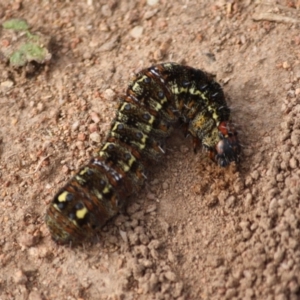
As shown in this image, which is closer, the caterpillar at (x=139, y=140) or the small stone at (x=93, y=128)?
the caterpillar at (x=139, y=140)

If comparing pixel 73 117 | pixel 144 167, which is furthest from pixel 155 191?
pixel 73 117

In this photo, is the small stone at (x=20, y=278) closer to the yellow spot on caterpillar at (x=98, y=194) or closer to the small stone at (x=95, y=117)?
the yellow spot on caterpillar at (x=98, y=194)

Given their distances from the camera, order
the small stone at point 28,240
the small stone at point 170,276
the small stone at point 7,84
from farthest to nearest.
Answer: the small stone at point 7,84 < the small stone at point 28,240 < the small stone at point 170,276

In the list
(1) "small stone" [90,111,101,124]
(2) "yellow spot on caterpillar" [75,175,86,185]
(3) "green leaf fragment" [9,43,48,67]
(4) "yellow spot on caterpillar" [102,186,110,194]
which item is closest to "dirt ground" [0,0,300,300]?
(1) "small stone" [90,111,101,124]

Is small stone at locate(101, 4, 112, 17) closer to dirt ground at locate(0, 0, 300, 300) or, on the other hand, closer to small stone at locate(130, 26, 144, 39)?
dirt ground at locate(0, 0, 300, 300)

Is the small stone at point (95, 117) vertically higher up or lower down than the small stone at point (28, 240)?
higher up

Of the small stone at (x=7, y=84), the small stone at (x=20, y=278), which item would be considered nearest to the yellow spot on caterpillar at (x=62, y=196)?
the small stone at (x=20, y=278)

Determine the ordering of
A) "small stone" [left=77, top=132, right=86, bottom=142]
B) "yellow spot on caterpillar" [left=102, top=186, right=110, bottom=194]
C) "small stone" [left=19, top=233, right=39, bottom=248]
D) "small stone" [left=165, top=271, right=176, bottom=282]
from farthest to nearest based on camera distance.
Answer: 1. "small stone" [left=77, top=132, right=86, bottom=142]
2. "small stone" [left=19, top=233, right=39, bottom=248]
3. "yellow spot on caterpillar" [left=102, top=186, right=110, bottom=194]
4. "small stone" [left=165, top=271, right=176, bottom=282]

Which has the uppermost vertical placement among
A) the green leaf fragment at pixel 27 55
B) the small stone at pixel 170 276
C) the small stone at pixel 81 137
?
the green leaf fragment at pixel 27 55
